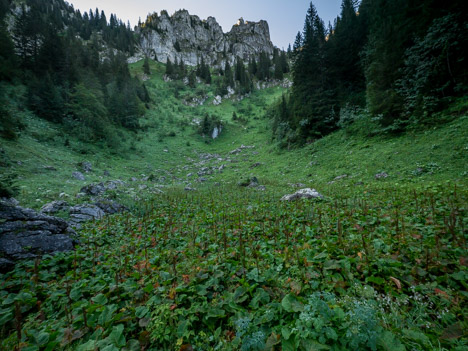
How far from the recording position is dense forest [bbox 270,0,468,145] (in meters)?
13.1

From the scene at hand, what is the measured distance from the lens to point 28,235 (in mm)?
4605

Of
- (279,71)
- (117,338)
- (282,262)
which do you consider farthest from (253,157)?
(279,71)

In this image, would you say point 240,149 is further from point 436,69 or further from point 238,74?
point 238,74

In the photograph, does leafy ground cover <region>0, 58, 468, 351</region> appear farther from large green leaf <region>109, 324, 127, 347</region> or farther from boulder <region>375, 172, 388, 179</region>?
boulder <region>375, 172, 388, 179</region>

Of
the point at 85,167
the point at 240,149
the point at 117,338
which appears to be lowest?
the point at 117,338

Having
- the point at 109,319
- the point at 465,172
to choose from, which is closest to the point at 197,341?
the point at 109,319

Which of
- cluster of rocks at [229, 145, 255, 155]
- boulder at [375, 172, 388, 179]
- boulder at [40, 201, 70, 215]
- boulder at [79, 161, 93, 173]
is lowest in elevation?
boulder at [375, 172, 388, 179]

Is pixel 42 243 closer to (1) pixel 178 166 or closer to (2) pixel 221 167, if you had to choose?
(2) pixel 221 167

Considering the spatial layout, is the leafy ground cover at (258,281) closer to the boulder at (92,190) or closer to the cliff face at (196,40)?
the boulder at (92,190)

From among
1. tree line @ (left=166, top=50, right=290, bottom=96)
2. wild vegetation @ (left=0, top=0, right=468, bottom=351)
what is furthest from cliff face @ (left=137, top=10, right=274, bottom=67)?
wild vegetation @ (left=0, top=0, right=468, bottom=351)

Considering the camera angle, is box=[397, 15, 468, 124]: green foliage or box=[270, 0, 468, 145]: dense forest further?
box=[270, 0, 468, 145]: dense forest

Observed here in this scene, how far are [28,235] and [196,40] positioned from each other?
14523 cm

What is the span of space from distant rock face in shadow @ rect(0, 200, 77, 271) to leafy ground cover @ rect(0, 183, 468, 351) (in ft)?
1.56

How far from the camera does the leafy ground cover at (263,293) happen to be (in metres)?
1.88
